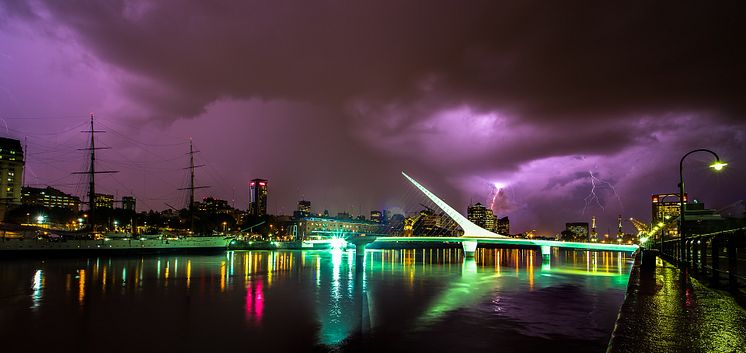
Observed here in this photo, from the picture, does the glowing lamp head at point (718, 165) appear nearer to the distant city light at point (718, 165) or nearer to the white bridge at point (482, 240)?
the distant city light at point (718, 165)

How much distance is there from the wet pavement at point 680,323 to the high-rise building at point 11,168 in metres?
167

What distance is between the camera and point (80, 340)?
18266 millimetres

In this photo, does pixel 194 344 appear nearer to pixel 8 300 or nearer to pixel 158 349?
pixel 158 349

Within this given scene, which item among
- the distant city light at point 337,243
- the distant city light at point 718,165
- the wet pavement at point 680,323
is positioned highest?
the distant city light at point 718,165

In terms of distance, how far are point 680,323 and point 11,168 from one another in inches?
6929

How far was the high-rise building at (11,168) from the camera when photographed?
454ft

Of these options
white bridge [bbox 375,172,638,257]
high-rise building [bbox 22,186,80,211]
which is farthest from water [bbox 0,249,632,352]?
high-rise building [bbox 22,186,80,211]

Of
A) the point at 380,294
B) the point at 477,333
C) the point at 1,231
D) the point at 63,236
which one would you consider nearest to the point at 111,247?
the point at 63,236

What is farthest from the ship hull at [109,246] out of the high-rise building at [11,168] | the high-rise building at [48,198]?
the high-rise building at [48,198]

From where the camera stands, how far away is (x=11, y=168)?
5650 inches

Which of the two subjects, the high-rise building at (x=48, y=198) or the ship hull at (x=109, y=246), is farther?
the high-rise building at (x=48, y=198)

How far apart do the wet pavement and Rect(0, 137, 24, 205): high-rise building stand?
167 meters

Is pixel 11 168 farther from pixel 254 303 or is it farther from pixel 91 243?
pixel 254 303

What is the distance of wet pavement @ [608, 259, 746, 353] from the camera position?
6023mm
